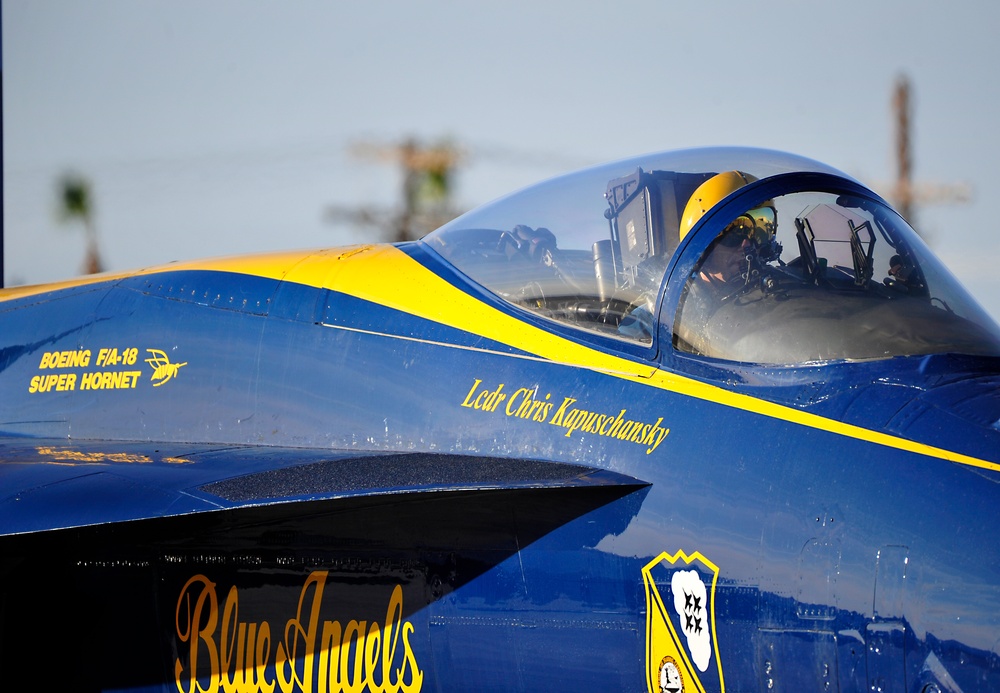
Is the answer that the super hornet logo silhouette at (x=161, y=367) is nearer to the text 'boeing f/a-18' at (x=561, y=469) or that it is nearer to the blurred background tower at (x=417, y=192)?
the text 'boeing f/a-18' at (x=561, y=469)

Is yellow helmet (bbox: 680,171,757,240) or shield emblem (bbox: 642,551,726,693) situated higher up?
yellow helmet (bbox: 680,171,757,240)

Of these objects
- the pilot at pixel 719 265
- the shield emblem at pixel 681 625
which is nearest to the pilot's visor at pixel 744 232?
the pilot at pixel 719 265

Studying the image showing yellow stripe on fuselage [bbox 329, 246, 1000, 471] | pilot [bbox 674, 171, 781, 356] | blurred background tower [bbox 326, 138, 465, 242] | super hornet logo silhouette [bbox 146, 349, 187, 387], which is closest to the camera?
yellow stripe on fuselage [bbox 329, 246, 1000, 471]

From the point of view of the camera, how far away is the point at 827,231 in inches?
183

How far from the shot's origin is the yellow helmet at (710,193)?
4.63m

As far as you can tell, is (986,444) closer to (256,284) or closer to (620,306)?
(620,306)

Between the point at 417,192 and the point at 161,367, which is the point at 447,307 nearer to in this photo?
the point at 161,367

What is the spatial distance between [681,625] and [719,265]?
4.73 ft

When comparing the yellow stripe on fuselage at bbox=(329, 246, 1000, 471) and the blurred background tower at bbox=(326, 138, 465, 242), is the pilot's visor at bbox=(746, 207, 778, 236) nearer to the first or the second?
the yellow stripe on fuselage at bbox=(329, 246, 1000, 471)

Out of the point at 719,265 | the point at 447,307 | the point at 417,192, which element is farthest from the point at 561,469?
the point at 417,192

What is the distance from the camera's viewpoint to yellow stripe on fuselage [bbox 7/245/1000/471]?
388 centimetres

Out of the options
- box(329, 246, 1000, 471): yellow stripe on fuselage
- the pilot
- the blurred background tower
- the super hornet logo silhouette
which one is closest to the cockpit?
the pilot

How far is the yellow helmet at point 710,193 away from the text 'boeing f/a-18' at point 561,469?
2cm

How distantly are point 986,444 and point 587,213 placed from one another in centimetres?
220
